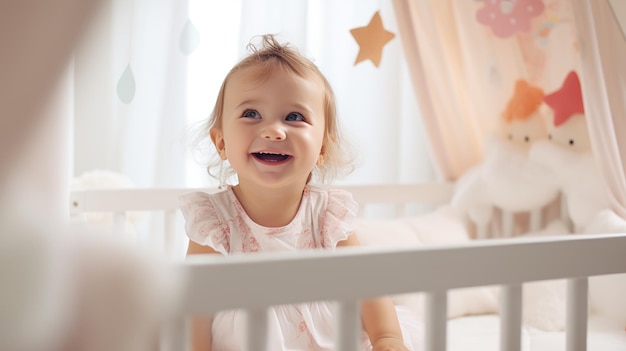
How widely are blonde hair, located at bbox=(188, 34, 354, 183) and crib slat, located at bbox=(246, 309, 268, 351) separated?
0.54 m

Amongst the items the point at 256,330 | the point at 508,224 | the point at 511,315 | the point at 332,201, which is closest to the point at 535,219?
the point at 508,224

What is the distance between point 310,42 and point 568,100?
2.80 ft

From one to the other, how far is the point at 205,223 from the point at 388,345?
36cm

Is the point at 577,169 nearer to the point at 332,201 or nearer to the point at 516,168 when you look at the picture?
the point at 516,168

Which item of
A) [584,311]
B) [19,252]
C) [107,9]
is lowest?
[584,311]

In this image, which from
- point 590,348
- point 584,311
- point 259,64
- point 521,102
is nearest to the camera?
point 584,311

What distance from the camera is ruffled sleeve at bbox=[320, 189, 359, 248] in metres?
1.26

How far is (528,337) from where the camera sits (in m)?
1.45

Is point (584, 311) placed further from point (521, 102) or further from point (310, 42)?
point (310, 42)

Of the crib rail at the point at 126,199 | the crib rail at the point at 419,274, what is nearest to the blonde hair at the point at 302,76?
the crib rail at the point at 126,199

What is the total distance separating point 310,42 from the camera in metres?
2.24

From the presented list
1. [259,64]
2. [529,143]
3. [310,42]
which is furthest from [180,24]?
[529,143]

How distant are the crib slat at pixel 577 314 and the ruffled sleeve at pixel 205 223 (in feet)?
1.79

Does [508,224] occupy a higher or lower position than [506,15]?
lower
